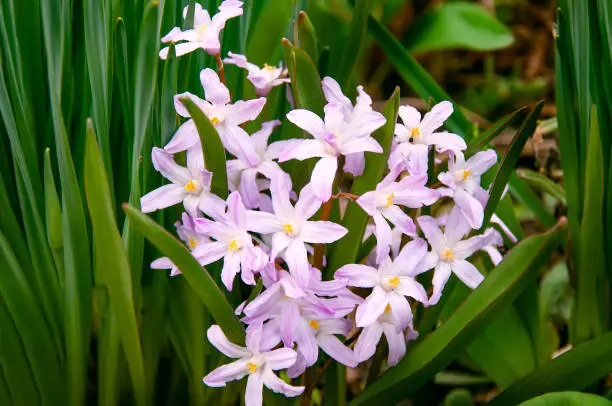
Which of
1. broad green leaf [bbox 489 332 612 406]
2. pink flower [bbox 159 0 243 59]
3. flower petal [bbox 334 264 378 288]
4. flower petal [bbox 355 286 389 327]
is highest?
pink flower [bbox 159 0 243 59]

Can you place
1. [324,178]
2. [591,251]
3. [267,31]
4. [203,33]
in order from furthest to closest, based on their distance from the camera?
[267,31] < [591,251] < [203,33] < [324,178]

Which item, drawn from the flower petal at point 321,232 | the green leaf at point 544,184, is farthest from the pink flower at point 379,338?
the green leaf at point 544,184

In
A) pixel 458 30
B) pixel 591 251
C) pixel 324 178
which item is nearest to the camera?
pixel 324 178

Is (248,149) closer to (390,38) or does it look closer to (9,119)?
(9,119)

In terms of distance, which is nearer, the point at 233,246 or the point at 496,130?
the point at 233,246

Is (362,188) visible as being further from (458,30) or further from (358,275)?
(458,30)

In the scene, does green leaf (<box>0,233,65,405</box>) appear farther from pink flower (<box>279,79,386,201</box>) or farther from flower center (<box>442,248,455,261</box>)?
flower center (<box>442,248,455,261</box>)

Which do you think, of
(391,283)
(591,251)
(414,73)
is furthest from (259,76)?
(591,251)

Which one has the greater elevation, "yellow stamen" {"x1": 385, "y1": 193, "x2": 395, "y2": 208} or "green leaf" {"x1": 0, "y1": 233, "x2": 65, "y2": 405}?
"yellow stamen" {"x1": 385, "y1": 193, "x2": 395, "y2": 208}

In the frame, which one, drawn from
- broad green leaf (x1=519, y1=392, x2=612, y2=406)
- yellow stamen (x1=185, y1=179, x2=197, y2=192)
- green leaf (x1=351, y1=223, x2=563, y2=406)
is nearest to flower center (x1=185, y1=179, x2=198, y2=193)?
yellow stamen (x1=185, y1=179, x2=197, y2=192)
